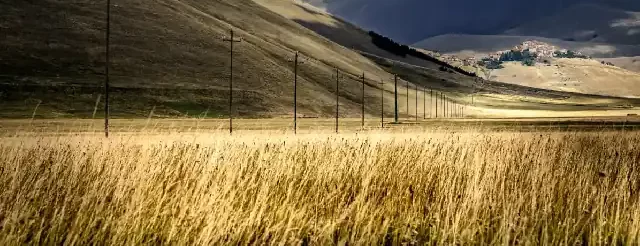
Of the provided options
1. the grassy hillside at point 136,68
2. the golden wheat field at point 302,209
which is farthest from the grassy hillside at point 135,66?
the golden wheat field at point 302,209

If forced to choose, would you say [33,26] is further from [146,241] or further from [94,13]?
[146,241]

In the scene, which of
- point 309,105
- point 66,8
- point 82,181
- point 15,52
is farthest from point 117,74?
point 82,181

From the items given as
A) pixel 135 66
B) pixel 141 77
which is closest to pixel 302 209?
pixel 141 77

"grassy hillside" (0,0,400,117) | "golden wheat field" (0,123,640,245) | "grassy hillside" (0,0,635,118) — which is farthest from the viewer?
"grassy hillside" (0,0,400,117)

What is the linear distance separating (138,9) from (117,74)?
129ft

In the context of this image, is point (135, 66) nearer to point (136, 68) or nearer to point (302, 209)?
point (136, 68)

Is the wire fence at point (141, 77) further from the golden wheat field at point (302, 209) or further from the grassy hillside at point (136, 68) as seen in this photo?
the golden wheat field at point (302, 209)

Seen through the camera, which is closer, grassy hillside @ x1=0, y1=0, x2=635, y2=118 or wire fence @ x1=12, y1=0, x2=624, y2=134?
wire fence @ x1=12, y1=0, x2=624, y2=134

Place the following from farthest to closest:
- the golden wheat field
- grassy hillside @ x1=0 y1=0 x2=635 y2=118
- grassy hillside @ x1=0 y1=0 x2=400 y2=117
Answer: grassy hillside @ x1=0 y1=0 x2=400 y2=117 < grassy hillside @ x1=0 y1=0 x2=635 y2=118 < the golden wheat field

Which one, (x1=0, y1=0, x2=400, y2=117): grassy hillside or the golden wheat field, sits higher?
(x1=0, y1=0, x2=400, y2=117): grassy hillside

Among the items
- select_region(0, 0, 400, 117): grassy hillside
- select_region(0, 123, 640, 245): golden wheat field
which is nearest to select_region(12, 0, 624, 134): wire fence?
select_region(0, 0, 400, 117): grassy hillside

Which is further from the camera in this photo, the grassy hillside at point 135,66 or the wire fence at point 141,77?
the grassy hillside at point 135,66

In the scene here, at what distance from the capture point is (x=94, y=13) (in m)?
171

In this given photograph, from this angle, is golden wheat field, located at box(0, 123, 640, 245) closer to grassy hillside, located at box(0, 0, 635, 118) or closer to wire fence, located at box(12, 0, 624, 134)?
wire fence, located at box(12, 0, 624, 134)
